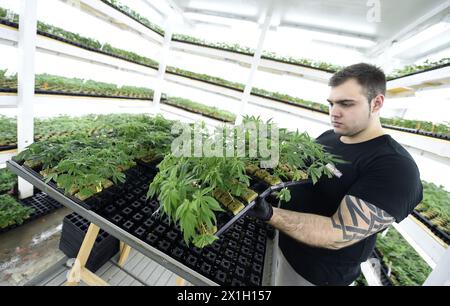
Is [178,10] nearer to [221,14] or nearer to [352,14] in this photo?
[221,14]

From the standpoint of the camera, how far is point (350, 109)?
1.18 metres

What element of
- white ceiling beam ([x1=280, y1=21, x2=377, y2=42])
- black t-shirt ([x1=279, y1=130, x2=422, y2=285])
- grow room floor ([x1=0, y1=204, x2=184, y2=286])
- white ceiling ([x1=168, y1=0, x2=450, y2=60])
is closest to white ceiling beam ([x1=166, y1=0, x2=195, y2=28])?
white ceiling ([x1=168, y1=0, x2=450, y2=60])

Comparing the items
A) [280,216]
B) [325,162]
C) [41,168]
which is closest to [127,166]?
[41,168]

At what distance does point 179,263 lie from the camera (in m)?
0.80

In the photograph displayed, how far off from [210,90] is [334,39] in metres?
3.37

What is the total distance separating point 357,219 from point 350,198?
3.9 inches

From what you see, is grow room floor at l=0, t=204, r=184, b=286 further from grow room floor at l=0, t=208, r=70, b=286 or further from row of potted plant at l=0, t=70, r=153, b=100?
row of potted plant at l=0, t=70, r=153, b=100

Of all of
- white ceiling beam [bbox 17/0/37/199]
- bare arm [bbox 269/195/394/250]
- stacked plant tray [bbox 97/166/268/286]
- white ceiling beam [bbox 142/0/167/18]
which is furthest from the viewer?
white ceiling beam [bbox 142/0/167/18]

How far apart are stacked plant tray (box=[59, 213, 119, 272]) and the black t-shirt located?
64.6 inches

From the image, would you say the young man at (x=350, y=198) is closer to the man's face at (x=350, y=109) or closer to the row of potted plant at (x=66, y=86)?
the man's face at (x=350, y=109)

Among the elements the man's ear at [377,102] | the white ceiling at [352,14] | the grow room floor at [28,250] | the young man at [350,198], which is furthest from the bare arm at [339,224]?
the white ceiling at [352,14]

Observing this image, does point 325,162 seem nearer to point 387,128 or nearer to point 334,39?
point 387,128

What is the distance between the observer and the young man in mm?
951
